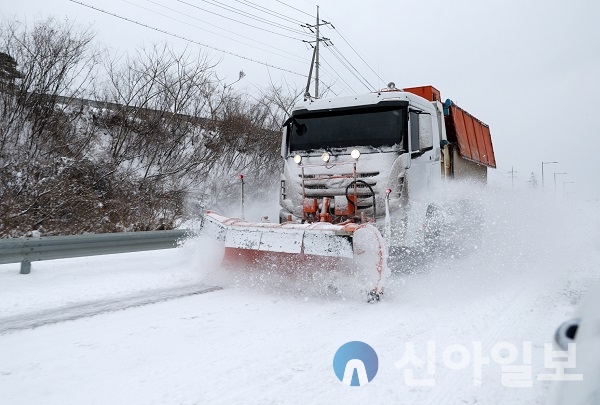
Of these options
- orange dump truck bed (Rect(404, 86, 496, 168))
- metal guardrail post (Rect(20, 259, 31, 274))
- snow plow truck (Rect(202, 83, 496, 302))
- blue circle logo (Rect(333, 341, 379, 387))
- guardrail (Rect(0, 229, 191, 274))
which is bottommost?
blue circle logo (Rect(333, 341, 379, 387))

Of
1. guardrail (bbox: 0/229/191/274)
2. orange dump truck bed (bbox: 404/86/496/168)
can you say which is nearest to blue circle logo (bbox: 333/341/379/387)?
guardrail (bbox: 0/229/191/274)

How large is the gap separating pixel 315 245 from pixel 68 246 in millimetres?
3702

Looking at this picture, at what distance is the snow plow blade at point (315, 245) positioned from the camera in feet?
16.4

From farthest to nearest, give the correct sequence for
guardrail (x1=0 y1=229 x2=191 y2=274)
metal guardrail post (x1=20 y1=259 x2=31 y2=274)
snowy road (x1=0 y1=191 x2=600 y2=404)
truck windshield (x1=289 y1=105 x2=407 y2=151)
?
truck windshield (x1=289 y1=105 x2=407 y2=151) < metal guardrail post (x1=20 y1=259 x2=31 y2=274) < guardrail (x1=0 y1=229 x2=191 y2=274) < snowy road (x1=0 y1=191 x2=600 y2=404)

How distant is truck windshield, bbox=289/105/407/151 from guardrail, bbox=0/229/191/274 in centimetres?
301

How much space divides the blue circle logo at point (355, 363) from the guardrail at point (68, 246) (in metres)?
4.61

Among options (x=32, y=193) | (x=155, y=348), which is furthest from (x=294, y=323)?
(x=32, y=193)

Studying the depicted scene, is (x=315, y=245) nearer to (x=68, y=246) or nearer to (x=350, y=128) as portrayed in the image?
(x=350, y=128)

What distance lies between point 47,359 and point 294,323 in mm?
2064

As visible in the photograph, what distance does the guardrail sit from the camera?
232 inches

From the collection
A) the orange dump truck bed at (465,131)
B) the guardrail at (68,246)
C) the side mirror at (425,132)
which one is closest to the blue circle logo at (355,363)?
the side mirror at (425,132)

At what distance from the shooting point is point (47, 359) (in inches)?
130

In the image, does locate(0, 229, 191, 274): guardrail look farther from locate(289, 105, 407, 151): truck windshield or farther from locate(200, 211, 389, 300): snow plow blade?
locate(289, 105, 407, 151): truck windshield

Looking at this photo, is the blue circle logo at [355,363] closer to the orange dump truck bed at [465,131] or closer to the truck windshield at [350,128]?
the truck windshield at [350,128]
